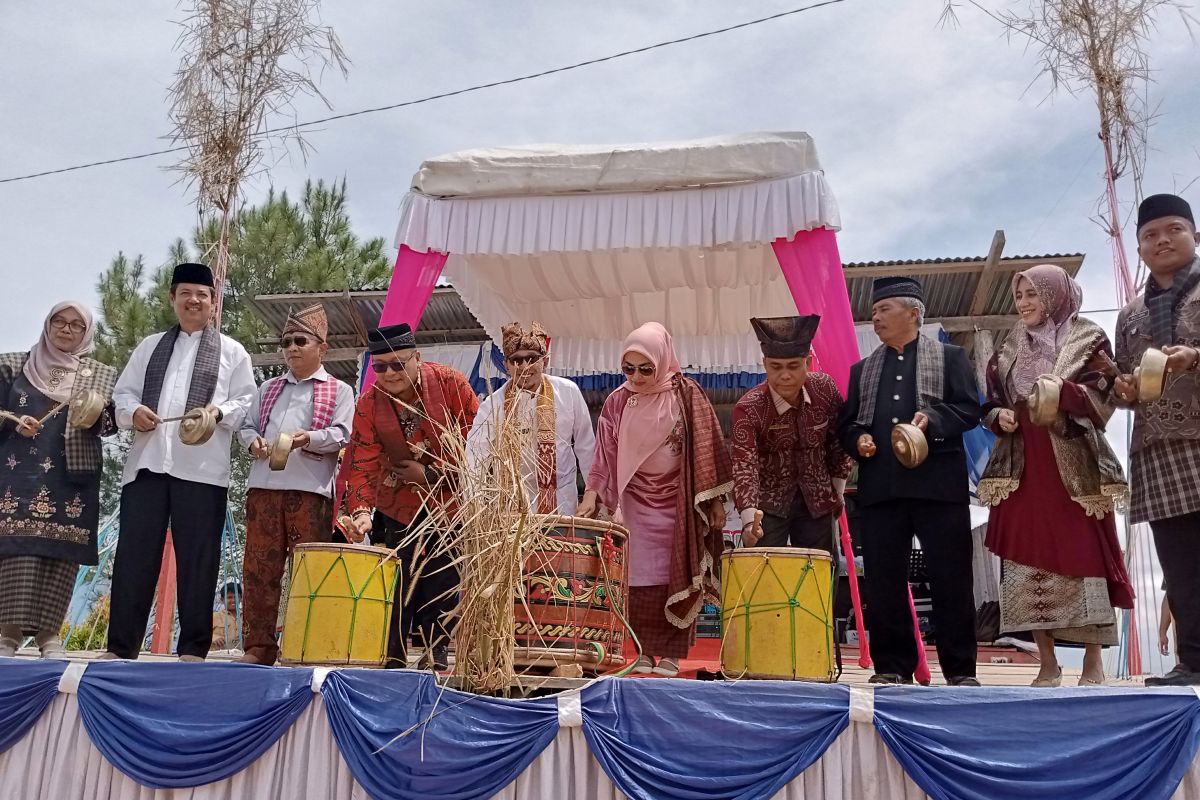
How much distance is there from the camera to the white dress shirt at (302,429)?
437 centimetres

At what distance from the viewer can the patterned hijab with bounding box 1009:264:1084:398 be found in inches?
148

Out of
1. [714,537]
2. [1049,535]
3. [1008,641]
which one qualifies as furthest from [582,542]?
[1008,641]

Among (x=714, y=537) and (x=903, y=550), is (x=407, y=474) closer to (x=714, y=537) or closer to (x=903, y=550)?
(x=714, y=537)

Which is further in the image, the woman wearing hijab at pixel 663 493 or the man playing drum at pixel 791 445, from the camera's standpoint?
the woman wearing hijab at pixel 663 493

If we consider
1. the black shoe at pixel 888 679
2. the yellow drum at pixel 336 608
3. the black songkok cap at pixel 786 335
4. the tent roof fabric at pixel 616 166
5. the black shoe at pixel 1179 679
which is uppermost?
the tent roof fabric at pixel 616 166

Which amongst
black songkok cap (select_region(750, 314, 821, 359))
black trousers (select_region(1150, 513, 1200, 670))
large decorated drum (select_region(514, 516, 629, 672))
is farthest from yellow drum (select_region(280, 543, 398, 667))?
black trousers (select_region(1150, 513, 1200, 670))

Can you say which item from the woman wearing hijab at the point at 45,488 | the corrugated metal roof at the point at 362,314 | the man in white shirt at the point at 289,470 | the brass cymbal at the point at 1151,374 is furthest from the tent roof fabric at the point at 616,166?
the corrugated metal roof at the point at 362,314

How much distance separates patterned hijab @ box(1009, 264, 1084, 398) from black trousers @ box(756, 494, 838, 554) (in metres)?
0.89

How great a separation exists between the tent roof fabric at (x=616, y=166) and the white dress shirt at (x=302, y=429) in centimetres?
201

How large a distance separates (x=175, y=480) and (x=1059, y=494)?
3473 millimetres

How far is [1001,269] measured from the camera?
869 cm

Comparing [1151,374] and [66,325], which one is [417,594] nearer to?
[66,325]

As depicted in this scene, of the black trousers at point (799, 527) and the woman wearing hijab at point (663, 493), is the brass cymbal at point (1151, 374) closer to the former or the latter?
the black trousers at point (799, 527)

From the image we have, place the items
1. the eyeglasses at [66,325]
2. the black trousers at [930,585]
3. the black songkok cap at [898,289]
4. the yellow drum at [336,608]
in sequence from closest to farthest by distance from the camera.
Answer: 1. the yellow drum at [336,608]
2. the black trousers at [930,585]
3. the black songkok cap at [898,289]
4. the eyeglasses at [66,325]
